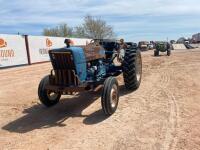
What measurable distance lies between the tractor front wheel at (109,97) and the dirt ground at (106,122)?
20cm

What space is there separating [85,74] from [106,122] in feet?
4.95

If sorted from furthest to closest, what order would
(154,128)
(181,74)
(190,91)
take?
(181,74), (190,91), (154,128)

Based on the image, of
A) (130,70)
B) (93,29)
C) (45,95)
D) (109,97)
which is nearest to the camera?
(109,97)

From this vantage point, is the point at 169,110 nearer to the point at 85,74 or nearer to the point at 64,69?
the point at 85,74

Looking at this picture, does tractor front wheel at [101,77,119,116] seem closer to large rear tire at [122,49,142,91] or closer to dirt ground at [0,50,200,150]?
dirt ground at [0,50,200,150]

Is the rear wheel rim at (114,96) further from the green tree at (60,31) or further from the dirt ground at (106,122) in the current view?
the green tree at (60,31)

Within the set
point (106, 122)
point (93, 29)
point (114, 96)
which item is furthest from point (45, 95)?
point (93, 29)

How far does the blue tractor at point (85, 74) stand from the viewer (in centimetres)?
802

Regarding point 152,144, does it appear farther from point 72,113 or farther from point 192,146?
point 72,113

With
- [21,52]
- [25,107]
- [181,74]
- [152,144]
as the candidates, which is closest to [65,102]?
[25,107]

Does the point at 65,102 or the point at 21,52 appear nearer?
the point at 65,102

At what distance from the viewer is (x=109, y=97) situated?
7.92 m

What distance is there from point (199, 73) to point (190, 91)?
4.30m

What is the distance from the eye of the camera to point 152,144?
243 inches
